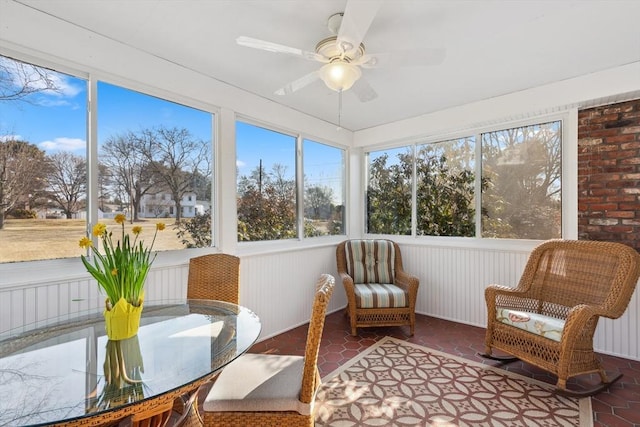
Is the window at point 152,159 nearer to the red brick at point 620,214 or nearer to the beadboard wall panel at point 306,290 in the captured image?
the beadboard wall panel at point 306,290

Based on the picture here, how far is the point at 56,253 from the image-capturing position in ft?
6.59

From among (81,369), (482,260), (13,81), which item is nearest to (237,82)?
(13,81)

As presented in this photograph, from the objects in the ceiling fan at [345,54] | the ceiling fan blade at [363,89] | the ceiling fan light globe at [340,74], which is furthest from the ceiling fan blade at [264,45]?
the ceiling fan blade at [363,89]

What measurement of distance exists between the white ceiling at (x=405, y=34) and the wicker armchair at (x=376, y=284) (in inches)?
76.5

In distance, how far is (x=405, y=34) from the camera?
2.04 metres

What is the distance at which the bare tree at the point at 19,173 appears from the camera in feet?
5.99

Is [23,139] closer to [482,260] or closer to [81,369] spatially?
[81,369]

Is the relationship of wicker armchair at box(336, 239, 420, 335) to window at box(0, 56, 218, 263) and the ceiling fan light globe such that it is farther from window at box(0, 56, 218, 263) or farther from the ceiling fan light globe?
the ceiling fan light globe

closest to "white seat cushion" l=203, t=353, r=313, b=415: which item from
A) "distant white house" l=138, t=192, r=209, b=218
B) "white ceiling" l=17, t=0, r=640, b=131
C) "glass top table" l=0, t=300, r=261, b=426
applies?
"glass top table" l=0, t=300, r=261, b=426

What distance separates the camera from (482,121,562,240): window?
3125 millimetres

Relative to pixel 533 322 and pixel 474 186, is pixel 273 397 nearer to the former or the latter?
pixel 533 322

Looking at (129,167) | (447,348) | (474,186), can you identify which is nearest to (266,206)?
(129,167)

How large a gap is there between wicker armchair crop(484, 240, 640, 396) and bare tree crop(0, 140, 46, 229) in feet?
11.6

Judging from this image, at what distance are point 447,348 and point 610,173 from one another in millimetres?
2234
